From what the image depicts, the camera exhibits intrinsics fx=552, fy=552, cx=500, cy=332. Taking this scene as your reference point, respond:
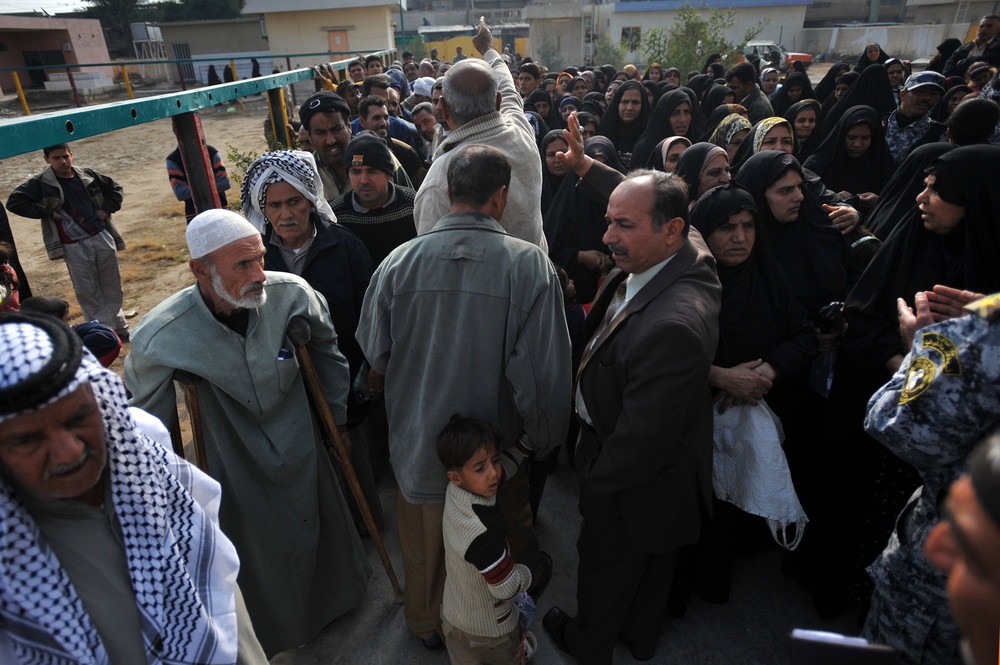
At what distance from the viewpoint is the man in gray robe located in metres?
2.20

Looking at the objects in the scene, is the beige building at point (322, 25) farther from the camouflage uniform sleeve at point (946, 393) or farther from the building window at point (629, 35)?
the camouflage uniform sleeve at point (946, 393)

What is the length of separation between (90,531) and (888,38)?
44.7 metres

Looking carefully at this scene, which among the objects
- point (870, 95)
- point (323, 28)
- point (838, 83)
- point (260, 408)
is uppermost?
point (323, 28)

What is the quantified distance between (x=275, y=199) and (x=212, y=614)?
2017mm

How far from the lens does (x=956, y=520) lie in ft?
2.47

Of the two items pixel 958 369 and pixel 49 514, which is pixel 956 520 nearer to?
pixel 958 369

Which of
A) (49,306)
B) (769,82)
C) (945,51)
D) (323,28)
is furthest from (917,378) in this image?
(323,28)

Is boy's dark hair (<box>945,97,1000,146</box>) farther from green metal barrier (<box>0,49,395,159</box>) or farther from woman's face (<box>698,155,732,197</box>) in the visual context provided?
green metal barrier (<box>0,49,395,159</box>)

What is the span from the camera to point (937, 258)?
2436 mm

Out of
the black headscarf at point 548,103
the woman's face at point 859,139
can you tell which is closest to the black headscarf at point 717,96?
the black headscarf at point 548,103

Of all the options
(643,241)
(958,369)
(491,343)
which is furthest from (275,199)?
(958,369)

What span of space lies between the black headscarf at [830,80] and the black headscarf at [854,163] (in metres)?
5.00

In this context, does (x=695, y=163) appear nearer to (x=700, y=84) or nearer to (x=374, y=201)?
(x=374, y=201)

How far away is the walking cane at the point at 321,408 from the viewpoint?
7.98 ft
